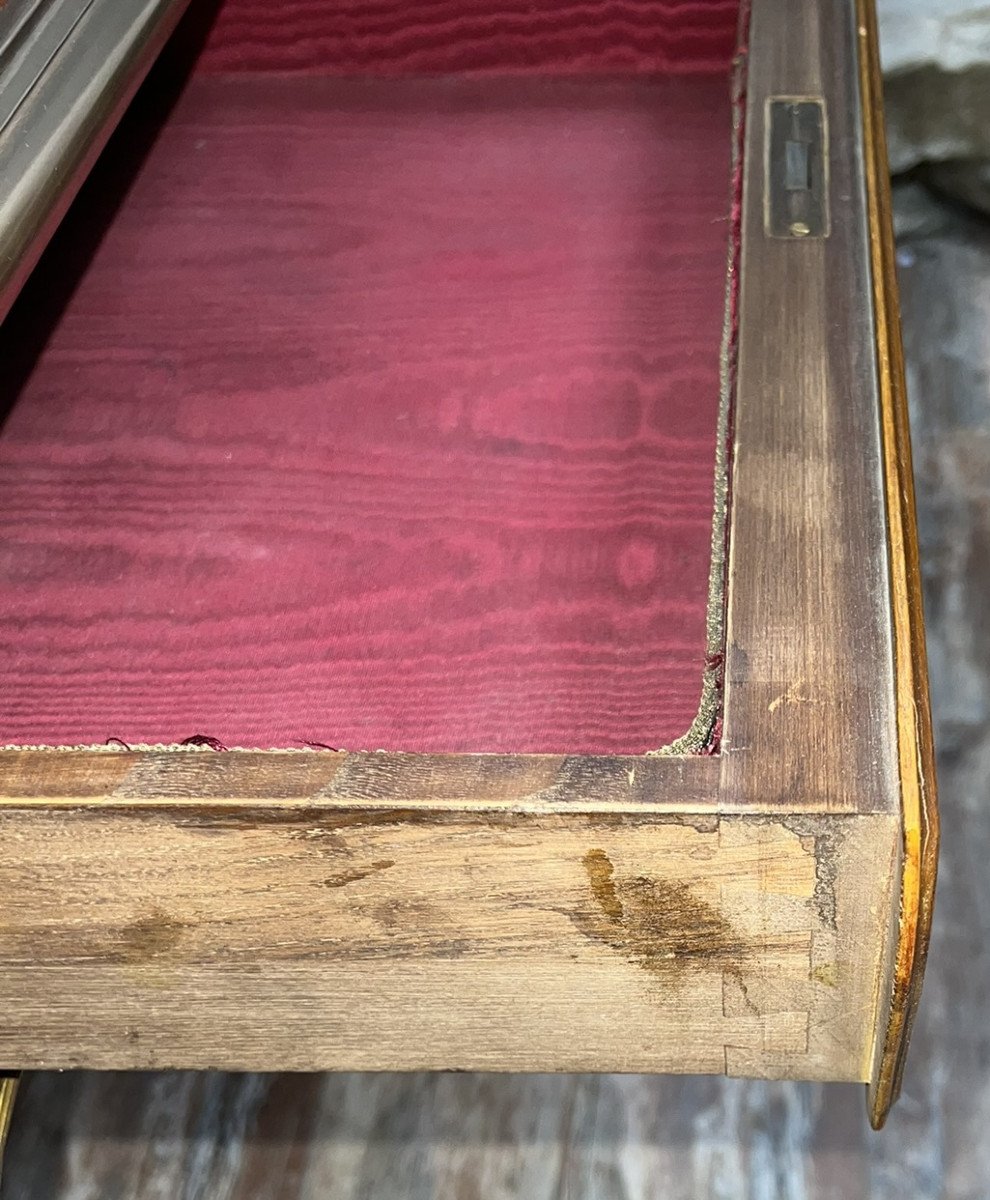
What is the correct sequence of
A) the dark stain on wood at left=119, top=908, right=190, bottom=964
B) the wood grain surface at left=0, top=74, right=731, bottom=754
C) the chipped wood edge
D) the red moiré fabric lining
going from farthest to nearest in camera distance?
the red moiré fabric lining
the wood grain surface at left=0, top=74, right=731, bottom=754
the dark stain on wood at left=119, top=908, right=190, bottom=964
the chipped wood edge

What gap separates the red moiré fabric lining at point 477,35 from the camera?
1367 mm

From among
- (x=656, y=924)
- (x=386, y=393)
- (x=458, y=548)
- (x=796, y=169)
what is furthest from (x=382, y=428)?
(x=656, y=924)

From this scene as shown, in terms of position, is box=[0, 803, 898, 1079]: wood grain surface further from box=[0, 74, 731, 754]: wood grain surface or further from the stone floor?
the stone floor

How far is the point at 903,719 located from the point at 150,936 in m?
0.45

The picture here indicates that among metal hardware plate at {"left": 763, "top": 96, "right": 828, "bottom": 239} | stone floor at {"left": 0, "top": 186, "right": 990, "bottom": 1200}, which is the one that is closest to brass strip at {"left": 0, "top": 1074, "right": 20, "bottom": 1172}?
stone floor at {"left": 0, "top": 186, "right": 990, "bottom": 1200}

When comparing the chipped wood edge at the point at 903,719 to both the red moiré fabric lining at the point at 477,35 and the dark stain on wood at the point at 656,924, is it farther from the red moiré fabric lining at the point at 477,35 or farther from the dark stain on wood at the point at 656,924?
the red moiré fabric lining at the point at 477,35

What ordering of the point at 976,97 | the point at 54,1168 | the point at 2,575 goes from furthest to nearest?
the point at 976,97 → the point at 54,1168 → the point at 2,575

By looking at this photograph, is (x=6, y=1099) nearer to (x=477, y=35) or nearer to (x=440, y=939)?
(x=440, y=939)

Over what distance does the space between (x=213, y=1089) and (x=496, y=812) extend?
2.68ft

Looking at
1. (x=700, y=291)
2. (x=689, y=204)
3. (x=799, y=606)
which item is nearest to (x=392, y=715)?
(x=799, y=606)

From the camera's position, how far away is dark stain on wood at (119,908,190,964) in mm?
741

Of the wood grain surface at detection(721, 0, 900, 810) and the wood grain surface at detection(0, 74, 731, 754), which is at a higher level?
the wood grain surface at detection(721, 0, 900, 810)

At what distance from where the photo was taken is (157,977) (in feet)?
2.56

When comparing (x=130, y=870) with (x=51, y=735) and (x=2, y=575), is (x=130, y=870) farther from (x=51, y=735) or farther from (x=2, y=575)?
(x=2, y=575)
